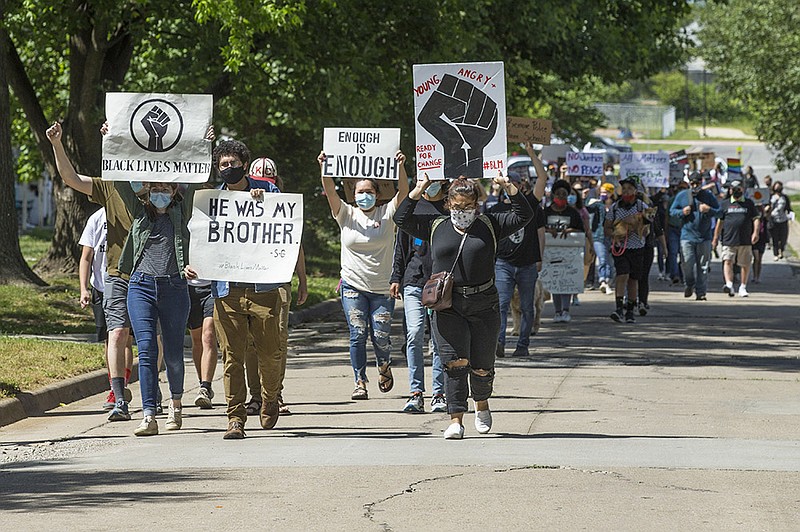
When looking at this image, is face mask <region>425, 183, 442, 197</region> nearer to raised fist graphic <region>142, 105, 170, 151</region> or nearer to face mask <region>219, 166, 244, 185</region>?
face mask <region>219, 166, 244, 185</region>

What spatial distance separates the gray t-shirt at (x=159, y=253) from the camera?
987 centimetres

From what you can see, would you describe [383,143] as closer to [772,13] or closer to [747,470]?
[747,470]

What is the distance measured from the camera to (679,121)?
10888 cm

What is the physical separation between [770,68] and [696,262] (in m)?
22.1

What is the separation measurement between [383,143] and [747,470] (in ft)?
15.3

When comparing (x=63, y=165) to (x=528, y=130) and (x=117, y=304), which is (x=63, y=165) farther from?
(x=528, y=130)

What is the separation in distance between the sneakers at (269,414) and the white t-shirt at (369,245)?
1668mm

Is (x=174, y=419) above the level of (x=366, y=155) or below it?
below

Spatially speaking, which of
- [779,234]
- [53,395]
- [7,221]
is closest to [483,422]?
[53,395]

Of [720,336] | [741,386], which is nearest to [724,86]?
[720,336]

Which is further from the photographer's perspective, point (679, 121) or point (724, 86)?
point (679, 121)

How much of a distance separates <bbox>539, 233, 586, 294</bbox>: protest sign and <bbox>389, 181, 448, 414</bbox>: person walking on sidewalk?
23.3 feet

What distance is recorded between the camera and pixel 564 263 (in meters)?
18.2

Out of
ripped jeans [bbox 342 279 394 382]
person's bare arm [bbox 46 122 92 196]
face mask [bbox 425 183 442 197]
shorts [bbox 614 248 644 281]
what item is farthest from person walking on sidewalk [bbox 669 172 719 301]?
person's bare arm [bbox 46 122 92 196]
